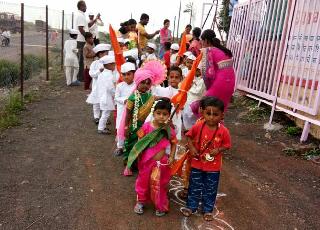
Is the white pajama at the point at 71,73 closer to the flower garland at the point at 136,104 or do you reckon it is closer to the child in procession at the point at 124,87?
the child in procession at the point at 124,87

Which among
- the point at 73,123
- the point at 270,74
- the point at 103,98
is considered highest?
the point at 270,74

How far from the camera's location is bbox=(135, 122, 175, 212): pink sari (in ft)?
12.8

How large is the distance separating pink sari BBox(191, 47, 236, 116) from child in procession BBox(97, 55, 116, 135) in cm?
215

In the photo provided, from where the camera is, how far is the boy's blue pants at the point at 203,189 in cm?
387

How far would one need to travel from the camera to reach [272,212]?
429cm

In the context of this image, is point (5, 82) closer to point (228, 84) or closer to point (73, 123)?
point (73, 123)

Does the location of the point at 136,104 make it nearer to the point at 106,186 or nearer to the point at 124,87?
the point at 124,87

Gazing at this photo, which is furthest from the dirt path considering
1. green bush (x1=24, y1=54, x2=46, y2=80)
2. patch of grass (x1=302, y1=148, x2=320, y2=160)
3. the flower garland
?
green bush (x1=24, y1=54, x2=46, y2=80)

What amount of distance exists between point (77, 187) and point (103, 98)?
2462mm

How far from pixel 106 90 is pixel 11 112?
2468mm

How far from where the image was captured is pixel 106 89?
267 inches

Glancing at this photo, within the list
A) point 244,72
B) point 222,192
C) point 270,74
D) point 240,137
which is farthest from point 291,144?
point 244,72

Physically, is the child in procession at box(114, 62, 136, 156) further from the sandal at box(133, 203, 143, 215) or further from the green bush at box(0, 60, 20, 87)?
the green bush at box(0, 60, 20, 87)

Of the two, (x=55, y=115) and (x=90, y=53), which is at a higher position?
(x=90, y=53)
